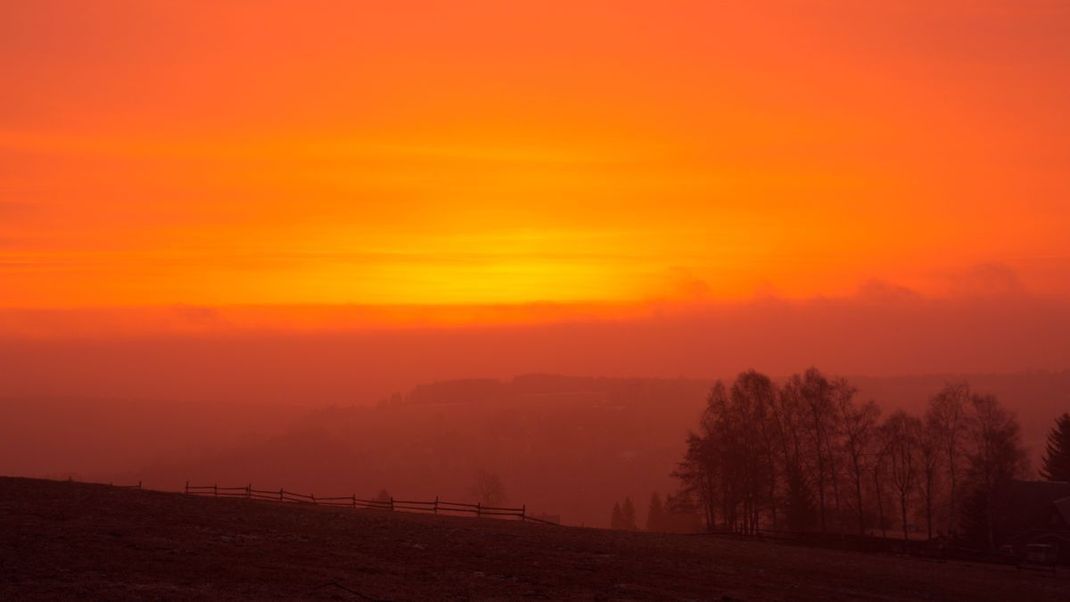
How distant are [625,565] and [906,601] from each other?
1158 cm

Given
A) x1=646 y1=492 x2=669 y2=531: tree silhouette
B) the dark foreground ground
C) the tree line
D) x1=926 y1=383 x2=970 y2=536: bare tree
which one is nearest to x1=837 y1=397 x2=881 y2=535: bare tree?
the tree line

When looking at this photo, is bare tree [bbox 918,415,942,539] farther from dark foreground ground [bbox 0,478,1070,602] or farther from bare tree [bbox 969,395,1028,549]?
dark foreground ground [bbox 0,478,1070,602]

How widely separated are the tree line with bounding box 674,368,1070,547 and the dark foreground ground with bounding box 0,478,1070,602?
67.1ft

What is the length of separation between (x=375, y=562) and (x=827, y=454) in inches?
2138

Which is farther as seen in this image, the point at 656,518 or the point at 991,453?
the point at 656,518

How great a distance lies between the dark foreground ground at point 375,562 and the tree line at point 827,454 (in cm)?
2045

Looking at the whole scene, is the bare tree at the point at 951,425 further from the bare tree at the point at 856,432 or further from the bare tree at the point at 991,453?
the bare tree at the point at 856,432

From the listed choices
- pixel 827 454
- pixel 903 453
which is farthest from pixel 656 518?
pixel 903 453

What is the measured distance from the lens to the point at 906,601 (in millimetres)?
34219

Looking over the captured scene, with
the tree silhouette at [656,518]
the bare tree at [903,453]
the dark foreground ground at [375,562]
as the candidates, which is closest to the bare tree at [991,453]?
the bare tree at [903,453]

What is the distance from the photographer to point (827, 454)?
244 ft

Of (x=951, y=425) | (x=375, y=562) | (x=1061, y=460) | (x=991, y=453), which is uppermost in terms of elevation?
(x=951, y=425)

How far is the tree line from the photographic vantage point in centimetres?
7200

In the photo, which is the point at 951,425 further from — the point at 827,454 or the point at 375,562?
the point at 375,562
